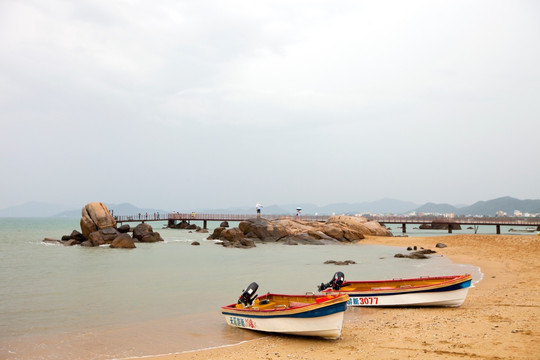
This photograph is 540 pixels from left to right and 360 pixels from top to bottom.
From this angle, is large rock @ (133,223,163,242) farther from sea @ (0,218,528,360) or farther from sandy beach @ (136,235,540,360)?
sandy beach @ (136,235,540,360)

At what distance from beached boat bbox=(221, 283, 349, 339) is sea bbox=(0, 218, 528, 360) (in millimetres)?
497

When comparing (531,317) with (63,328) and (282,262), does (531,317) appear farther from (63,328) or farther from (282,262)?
(282,262)

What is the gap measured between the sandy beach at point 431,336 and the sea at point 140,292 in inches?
41.0

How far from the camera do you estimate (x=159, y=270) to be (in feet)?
86.0

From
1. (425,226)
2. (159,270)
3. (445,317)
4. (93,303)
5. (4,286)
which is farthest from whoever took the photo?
(425,226)

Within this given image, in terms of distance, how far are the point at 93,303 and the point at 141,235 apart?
33857 mm

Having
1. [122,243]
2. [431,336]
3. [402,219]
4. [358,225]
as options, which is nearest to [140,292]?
[431,336]

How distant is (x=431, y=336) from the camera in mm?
9906

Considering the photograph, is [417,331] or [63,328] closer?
[417,331]

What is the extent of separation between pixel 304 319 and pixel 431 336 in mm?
3249

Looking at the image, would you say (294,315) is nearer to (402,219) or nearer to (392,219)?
(402,219)

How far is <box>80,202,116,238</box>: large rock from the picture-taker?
149 ft

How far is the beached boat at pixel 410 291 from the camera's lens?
13.6 metres

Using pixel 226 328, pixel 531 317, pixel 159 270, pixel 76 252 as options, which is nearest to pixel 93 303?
pixel 226 328
